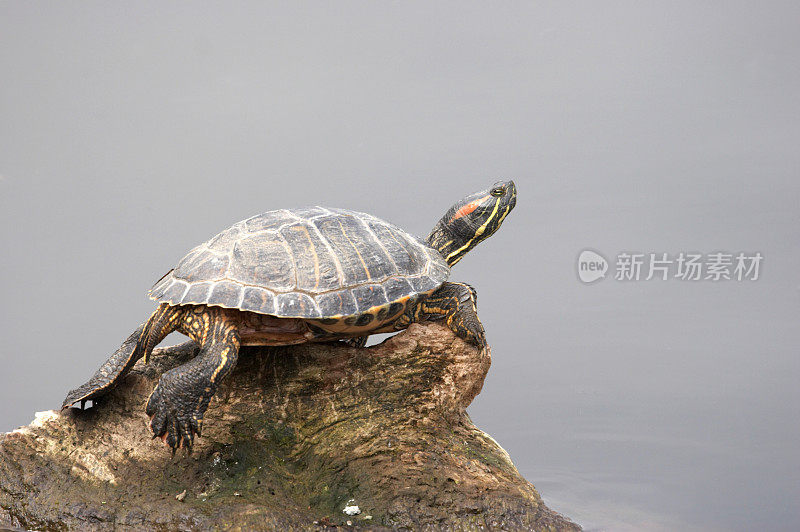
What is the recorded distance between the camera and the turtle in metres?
3.91

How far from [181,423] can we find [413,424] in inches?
67.4

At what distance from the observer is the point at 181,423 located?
3869 mm

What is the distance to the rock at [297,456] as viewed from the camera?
3803 millimetres

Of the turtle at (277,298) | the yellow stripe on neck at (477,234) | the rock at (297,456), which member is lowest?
the rock at (297,456)

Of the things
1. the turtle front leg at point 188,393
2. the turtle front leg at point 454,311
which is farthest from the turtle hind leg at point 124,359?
the turtle front leg at point 454,311

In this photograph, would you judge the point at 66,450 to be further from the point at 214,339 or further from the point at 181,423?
the point at 214,339

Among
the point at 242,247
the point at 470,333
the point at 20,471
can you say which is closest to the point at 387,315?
the point at 470,333

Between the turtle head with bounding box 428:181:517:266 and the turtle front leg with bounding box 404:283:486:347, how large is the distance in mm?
917

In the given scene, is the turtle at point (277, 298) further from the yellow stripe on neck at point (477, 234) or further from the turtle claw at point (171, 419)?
the yellow stripe on neck at point (477, 234)

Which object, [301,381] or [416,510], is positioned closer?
[416,510]

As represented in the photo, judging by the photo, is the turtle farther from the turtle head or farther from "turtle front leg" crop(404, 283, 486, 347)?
the turtle head

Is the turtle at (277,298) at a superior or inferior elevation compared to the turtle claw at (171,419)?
superior

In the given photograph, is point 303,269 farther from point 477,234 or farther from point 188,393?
point 477,234

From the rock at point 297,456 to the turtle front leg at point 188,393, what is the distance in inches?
15.3
